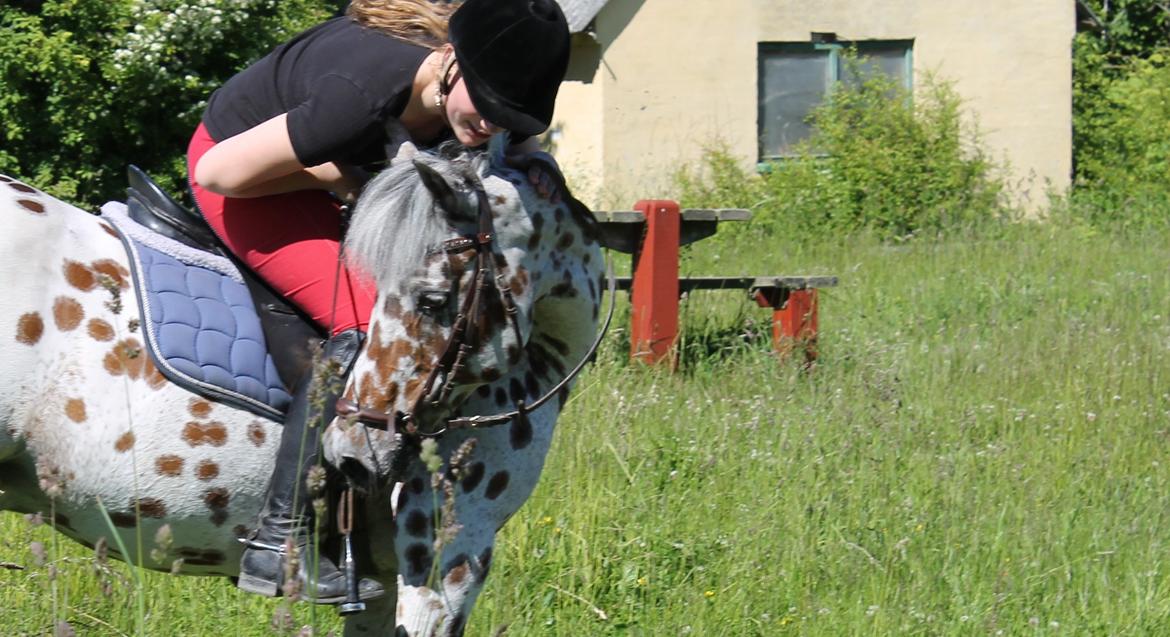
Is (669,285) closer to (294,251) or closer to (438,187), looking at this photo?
(294,251)

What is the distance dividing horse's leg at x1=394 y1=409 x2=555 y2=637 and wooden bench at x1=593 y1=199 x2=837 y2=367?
4149mm

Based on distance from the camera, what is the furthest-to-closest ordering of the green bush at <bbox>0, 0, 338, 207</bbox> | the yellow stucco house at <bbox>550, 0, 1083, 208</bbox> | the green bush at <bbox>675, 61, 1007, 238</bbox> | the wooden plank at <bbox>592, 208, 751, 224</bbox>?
1. the yellow stucco house at <bbox>550, 0, 1083, 208</bbox>
2. the green bush at <bbox>675, 61, 1007, 238</bbox>
3. the green bush at <bbox>0, 0, 338, 207</bbox>
4. the wooden plank at <bbox>592, 208, 751, 224</bbox>

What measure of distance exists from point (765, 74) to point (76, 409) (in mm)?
12938

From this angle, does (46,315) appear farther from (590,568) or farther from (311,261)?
(590,568)

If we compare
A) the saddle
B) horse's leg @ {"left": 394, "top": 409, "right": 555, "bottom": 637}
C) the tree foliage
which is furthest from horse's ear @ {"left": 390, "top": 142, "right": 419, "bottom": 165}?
the tree foliage

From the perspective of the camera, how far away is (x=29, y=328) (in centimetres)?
279

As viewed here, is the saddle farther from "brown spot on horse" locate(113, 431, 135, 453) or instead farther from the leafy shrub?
the leafy shrub

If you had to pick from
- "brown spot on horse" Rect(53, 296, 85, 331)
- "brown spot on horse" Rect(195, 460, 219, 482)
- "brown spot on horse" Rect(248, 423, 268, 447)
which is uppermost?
"brown spot on horse" Rect(53, 296, 85, 331)

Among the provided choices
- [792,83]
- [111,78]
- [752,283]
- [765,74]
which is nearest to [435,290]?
[752,283]

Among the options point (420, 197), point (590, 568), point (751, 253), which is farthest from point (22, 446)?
point (751, 253)

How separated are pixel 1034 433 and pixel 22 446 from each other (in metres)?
4.63

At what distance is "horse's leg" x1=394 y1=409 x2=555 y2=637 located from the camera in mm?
3008

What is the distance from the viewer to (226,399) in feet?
9.87

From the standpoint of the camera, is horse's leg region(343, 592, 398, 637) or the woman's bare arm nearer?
the woman's bare arm
